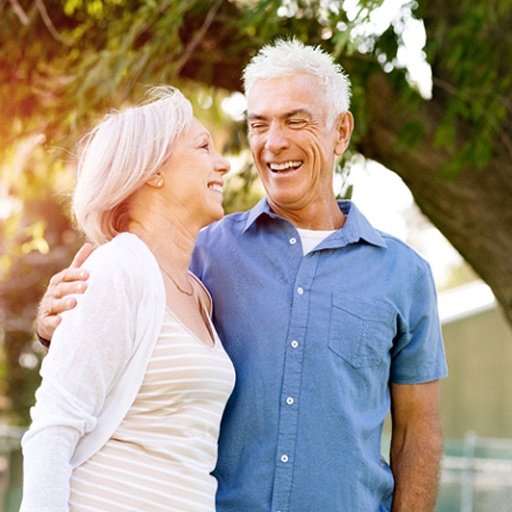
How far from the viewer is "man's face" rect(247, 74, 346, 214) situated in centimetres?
319

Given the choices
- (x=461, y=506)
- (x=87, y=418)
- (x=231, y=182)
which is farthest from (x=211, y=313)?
(x=461, y=506)

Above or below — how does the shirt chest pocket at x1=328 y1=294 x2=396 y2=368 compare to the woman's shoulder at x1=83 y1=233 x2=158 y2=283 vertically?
below

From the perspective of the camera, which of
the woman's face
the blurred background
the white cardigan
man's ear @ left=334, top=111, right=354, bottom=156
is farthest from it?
the blurred background

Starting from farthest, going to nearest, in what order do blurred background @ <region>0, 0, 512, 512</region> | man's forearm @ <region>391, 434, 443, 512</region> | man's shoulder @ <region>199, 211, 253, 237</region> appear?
blurred background @ <region>0, 0, 512, 512</region> < man's shoulder @ <region>199, 211, 253, 237</region> < man's forearm @ <region>391, 434, 443, 512</region>

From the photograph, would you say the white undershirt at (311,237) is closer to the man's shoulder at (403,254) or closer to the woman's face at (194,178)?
the man's shoulder at (403,254)

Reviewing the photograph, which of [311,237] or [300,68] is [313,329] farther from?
[300,68]

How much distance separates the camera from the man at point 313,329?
115 inches

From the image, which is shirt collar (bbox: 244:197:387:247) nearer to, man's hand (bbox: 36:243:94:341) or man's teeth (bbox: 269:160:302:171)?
man's teeth (bbox: 269:160:302:171)

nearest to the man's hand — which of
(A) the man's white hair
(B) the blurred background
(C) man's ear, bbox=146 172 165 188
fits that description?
(C) man's ear, bbox=146 172 165 188

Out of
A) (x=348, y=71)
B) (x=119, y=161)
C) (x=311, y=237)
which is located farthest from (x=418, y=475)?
(x=348, y=71)

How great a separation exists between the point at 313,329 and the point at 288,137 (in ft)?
1.96

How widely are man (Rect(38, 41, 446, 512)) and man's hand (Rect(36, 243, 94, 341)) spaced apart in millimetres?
50

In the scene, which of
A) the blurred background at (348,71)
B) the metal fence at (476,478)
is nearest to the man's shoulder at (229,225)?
the blurred background at (348,71)

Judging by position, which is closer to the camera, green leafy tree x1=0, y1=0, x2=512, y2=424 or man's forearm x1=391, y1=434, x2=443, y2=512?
man's forearm x1=391, y1=434, x2=443, y2=512
